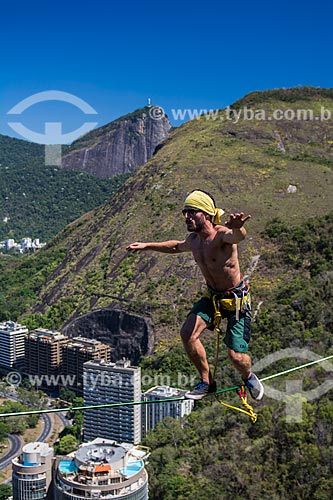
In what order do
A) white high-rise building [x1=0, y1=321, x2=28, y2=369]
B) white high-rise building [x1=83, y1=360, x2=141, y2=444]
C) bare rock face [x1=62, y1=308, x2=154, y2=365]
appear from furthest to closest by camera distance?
1. white high-rise building [x1=0, y1=321, x2=28, y2=369]
2. bare rock face [x1=62, y1=308, x2=154, y2=365]
3. white high-rise building [x1=83, y1=360, x2=141, y2=444]

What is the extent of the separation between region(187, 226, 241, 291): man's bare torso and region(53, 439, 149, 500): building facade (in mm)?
14824

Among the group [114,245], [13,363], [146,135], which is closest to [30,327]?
[13,363]

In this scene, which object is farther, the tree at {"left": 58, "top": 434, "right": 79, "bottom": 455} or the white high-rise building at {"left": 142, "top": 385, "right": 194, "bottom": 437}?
the white high-rise building at {"left": 142, "top": 385, "right": 194, "bottom": 437}

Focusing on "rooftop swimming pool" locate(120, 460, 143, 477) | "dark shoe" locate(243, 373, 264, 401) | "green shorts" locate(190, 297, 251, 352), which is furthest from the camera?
"rooftop swimming pool" locate(120, 460, 143, 477)

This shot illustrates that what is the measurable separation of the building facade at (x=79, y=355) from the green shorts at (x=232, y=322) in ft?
84.9

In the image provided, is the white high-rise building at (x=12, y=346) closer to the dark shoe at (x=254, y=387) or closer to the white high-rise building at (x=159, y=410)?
the white high-rise building at (x=159, y=410)

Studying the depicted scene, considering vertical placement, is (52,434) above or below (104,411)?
below

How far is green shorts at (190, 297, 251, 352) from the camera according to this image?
443cm

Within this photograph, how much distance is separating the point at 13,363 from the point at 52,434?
8791mm

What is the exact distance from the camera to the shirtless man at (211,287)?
13.7 ft

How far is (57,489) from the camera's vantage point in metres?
18.5

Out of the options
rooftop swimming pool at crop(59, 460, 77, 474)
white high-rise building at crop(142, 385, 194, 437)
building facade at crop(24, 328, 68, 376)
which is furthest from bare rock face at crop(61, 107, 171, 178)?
rooftop swimming pool at crop(59, 460, 77, 474)

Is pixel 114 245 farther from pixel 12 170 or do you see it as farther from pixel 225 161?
pixel 12 170

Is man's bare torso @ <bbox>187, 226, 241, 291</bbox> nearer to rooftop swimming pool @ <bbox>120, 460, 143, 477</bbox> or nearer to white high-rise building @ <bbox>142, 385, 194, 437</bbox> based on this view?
rooftop swimming pool @ <bbox>120, 460, 143, 477</bbox>
